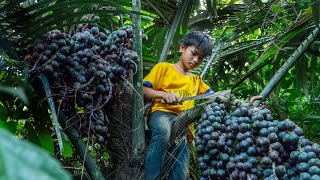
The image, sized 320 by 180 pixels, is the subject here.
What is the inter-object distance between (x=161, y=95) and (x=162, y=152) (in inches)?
10.0

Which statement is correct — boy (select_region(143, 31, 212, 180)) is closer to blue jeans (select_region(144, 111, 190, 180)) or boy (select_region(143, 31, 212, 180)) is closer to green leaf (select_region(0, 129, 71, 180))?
blue jeans (select_region(144, 111, 190, 180))

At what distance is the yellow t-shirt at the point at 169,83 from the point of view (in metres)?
2.10

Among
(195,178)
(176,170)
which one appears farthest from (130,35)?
(195,178)

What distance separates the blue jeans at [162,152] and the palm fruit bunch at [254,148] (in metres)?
0.38

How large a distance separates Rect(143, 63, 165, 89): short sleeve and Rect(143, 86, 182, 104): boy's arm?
0.05 m

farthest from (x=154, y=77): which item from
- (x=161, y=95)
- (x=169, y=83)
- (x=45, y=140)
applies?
(x=45, y=140)

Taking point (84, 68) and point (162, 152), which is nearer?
point (84, 68)

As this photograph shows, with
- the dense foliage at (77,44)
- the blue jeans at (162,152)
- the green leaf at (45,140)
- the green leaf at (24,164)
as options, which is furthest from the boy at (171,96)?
the green leaf at (24,164)

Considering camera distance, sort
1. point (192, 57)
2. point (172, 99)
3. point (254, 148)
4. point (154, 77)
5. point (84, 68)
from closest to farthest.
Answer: point (254, 148) → point (84, 68) → point (172, 99) → point (154, 77) → point (192, 57)

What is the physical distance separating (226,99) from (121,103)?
568mm

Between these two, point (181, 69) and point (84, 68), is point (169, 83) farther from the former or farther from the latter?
point (84, 68)

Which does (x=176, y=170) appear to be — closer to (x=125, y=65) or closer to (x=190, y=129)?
(x=190, y=129)

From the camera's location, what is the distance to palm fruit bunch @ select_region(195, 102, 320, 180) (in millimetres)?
1224

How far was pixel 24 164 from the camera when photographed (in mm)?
113
